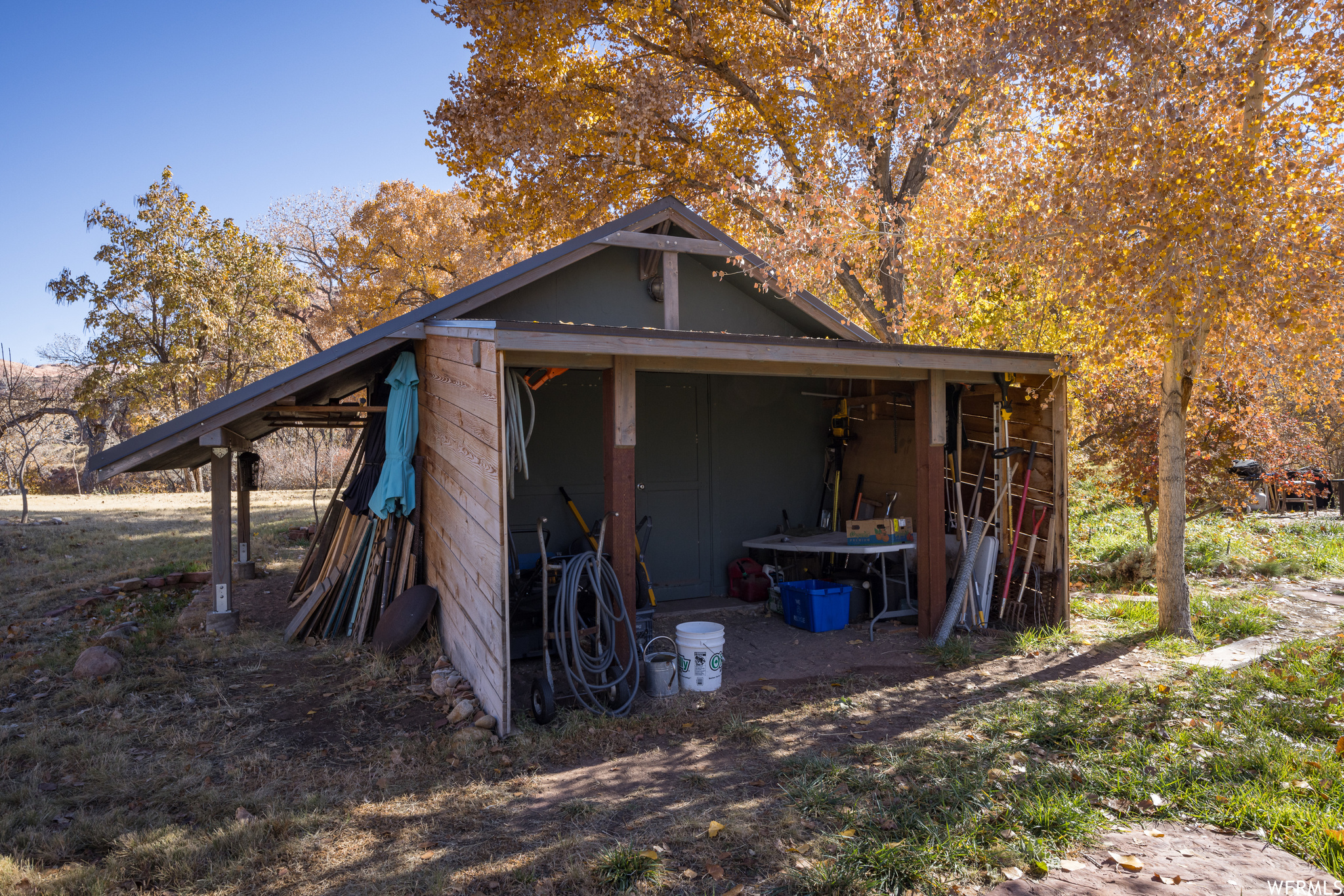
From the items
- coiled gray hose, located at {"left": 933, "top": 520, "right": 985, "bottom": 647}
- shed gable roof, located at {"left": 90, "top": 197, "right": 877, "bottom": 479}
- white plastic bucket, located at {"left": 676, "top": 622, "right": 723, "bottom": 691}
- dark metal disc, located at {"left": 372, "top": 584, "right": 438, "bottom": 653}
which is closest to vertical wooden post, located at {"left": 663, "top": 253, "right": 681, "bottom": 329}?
shed gable roof, located at {"left": 90, "top": 197, "right": 877, "bottom": 479}

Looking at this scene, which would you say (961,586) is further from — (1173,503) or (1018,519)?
(1173,503)

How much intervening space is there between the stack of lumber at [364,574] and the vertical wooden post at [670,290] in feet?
8.63

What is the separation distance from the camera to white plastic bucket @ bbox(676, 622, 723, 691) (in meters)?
5.35

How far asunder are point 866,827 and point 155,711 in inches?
181

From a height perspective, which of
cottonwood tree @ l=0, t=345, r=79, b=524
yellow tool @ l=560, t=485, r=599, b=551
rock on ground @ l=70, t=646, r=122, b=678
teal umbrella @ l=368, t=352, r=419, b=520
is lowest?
rock on ground @ l=70, t=646, r=122, b=678

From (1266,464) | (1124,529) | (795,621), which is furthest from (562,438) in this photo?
(1124,529)

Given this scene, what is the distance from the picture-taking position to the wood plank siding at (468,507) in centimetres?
451

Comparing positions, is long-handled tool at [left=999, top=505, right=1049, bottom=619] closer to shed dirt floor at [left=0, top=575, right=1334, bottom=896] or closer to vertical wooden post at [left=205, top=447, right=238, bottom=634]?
shed dirt floor at [left=0, top=575, right=1334, bottom=896]

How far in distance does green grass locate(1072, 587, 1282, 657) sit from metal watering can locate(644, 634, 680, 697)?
13.5 feet

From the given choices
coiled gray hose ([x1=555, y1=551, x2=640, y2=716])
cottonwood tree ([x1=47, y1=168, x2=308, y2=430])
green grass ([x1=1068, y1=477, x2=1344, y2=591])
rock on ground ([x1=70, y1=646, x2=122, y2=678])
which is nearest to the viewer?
coiled gray hose ([x1=555, y1=551, x2=640, y2=716])

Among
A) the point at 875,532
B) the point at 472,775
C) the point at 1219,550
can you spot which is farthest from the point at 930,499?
the point at 1219,550

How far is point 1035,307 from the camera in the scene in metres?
10.1

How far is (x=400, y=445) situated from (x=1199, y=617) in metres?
7.50

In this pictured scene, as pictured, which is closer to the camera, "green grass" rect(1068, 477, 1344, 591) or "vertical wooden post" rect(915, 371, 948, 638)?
"vertical wooden post" rect(915, 371, 948, 638)
